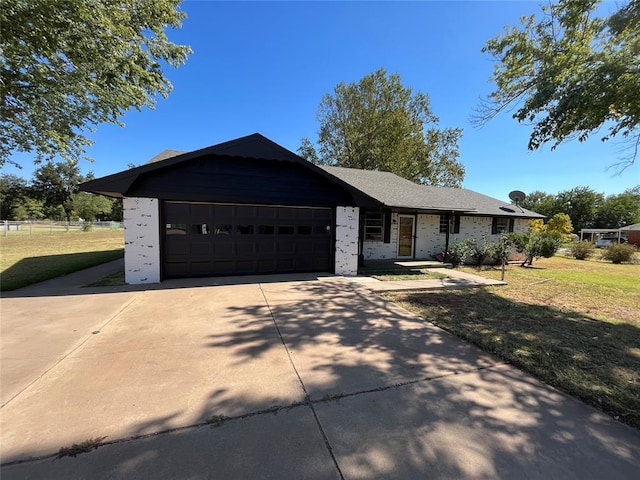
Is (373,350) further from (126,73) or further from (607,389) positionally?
(126,73)

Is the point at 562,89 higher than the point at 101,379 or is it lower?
higher

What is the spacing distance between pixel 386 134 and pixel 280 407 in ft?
81.2

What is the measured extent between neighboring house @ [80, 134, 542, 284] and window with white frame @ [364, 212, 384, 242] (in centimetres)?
200

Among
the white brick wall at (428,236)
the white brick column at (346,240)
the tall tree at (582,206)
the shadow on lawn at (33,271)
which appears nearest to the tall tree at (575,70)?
the white brick column at (346,240)

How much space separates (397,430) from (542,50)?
28.2 ft

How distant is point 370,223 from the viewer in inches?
518

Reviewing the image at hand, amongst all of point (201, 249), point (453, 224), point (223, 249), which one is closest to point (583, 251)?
point (453, 224)

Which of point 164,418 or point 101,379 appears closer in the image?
point 164,418

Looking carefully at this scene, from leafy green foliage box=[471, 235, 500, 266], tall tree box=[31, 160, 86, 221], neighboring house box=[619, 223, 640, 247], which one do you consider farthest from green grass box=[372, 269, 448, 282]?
tall tree box=[31, 160, 86, 221]

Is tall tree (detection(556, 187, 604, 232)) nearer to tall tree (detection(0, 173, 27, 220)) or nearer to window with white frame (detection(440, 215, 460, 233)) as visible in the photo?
window with white frame (detection(440, 215, 460, 233))

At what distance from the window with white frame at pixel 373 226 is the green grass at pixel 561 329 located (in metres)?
5.72

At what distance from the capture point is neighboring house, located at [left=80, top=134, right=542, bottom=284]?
7.58m

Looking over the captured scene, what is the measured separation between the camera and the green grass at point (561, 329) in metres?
3.23

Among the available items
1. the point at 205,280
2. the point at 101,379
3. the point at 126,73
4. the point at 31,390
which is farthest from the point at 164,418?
the point at 126,73
